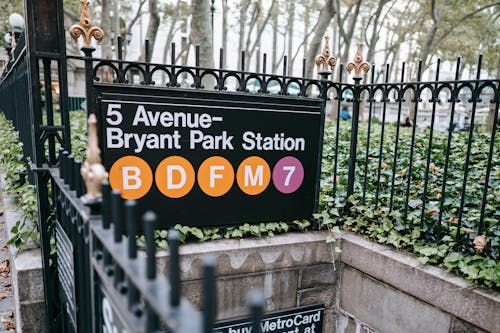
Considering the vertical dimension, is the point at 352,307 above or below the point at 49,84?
below

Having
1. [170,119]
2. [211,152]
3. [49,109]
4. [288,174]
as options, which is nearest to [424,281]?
[288,174]

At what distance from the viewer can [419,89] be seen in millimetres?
3131

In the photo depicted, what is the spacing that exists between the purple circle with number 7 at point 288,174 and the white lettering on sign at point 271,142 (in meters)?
0.10

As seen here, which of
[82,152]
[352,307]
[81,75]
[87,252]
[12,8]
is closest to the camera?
[87,252]

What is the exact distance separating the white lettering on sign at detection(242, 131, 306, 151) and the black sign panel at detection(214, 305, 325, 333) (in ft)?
4.44

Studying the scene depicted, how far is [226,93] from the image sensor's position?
2.97m

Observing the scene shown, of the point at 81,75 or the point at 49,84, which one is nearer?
the point at 49,84

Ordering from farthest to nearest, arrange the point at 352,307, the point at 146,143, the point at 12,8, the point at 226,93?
the point at 12,8
the point at 352,307
the point at 226,93
the point at 146,143

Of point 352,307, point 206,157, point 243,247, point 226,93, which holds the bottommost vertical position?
point 352,307

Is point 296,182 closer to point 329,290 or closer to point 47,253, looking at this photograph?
point 329,290

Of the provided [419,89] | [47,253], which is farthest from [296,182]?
[47,253]

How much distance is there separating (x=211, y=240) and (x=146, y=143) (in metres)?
0.92

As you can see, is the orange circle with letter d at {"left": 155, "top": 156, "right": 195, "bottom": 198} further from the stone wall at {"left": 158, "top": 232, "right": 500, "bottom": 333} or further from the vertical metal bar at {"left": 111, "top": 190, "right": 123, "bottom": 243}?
the vertical metal bar at {"left": 111, "top": 190, "right": 123, "bottom": 243}

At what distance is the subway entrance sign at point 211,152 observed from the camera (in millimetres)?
2721
